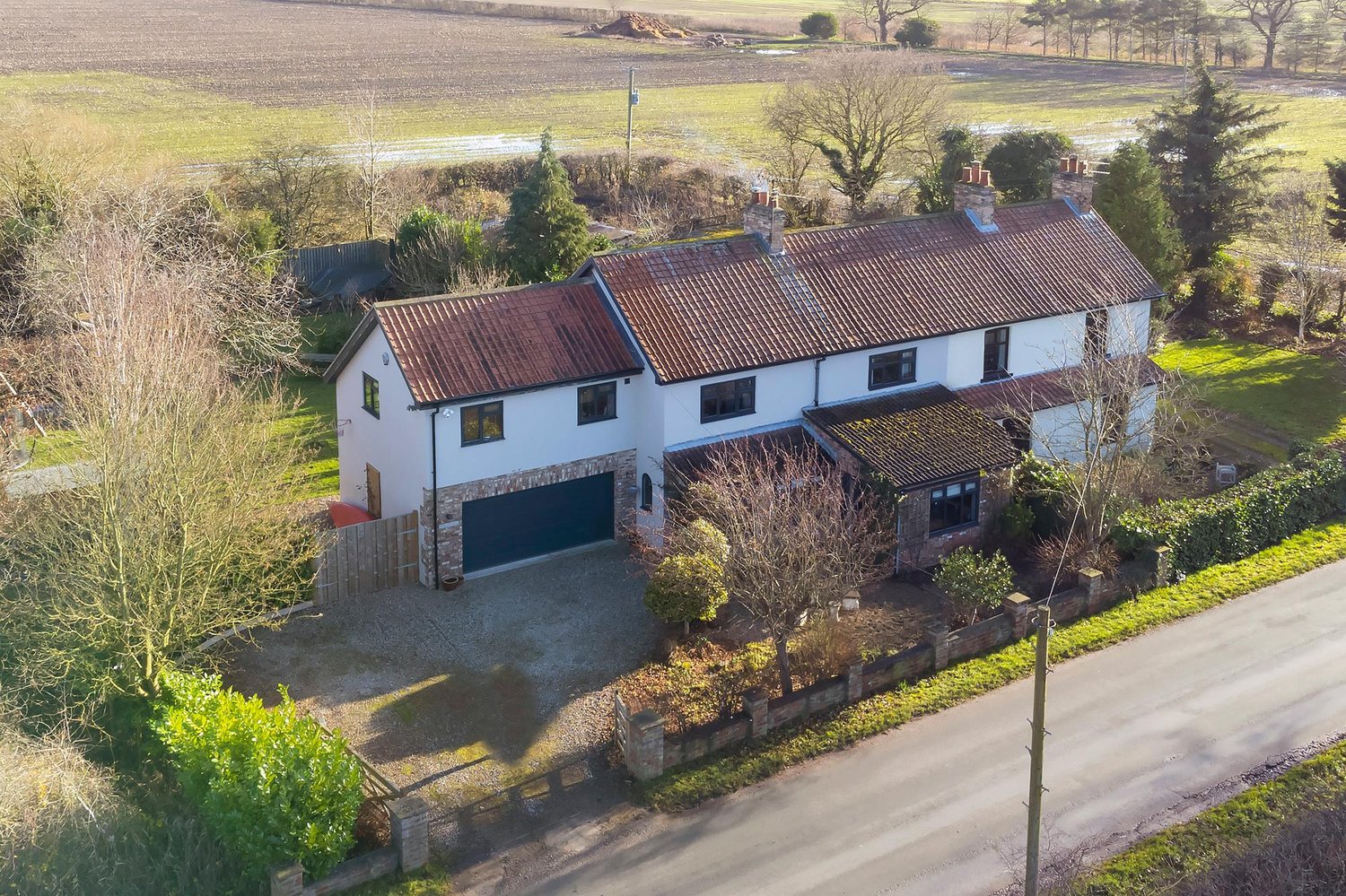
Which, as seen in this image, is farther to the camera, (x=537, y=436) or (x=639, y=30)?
(x=639, y=30)

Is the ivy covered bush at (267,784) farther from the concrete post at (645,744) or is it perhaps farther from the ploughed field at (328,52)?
the ploughed field at (328,52)

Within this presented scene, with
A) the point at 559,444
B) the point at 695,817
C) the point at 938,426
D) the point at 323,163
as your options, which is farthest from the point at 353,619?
the point at 323,163

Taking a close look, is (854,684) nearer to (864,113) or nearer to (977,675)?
(977,675)

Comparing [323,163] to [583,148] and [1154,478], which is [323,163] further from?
[1154,478]

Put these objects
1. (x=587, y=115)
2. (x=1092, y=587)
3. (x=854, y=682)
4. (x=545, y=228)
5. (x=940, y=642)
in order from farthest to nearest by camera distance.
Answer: (x=587, y=115)
(x=545, y=228)
(x=1092, y=587)
(x=940, y=642)
(x=854, y=682)

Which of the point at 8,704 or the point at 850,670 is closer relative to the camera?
the point at 8,704

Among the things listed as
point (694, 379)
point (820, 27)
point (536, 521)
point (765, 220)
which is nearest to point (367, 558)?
point (536, 521)

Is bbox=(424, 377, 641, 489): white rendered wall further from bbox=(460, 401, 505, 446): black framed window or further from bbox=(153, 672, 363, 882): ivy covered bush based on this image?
bbox=(153, 672, 363, 882): ivy covered bush
